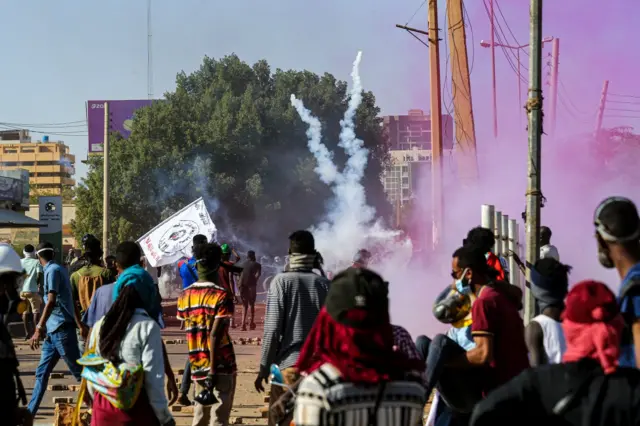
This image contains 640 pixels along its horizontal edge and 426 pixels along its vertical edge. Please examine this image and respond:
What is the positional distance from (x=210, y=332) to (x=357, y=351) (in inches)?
171

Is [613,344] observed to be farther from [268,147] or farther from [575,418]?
[268,147]

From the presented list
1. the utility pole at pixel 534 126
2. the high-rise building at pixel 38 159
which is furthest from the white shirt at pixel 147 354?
the high-rise building at pixel 38 159

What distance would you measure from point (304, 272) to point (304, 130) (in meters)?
54.3

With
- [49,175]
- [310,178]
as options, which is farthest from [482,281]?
[49,175]

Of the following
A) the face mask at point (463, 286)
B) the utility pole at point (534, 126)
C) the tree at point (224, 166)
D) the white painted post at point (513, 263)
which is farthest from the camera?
the tree at point (224, 166)

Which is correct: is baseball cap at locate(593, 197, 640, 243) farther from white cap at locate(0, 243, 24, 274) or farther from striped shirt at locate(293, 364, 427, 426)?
white cap at locate(0, 243, 24, 274)

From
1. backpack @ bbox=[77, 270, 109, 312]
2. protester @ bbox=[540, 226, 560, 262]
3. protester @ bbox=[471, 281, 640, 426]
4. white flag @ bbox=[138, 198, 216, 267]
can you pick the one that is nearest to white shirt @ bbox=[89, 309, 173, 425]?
protester @ bbox=[471, 281, 640, 426]

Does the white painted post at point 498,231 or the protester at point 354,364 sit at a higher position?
the white painted post at point 498,231

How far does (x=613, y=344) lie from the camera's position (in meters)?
3.17

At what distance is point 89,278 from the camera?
406 inches

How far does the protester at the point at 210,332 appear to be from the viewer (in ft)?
25.4

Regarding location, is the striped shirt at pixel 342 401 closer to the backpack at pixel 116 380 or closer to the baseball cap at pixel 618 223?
the baseball cap at pixel 618 223

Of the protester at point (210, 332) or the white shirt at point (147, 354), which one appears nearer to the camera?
the white shirt at point (147, 354)

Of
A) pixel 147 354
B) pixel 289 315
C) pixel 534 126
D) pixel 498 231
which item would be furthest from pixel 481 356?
pixel 498 231
